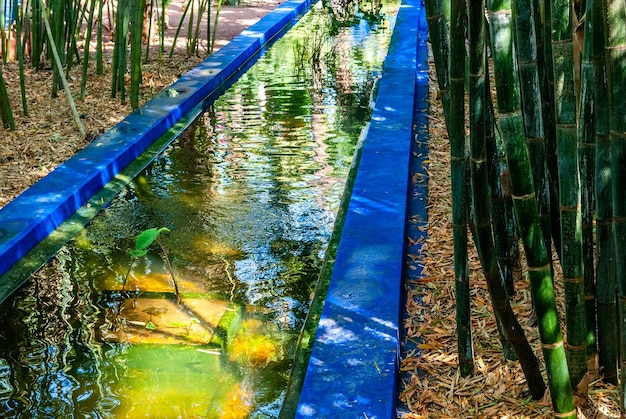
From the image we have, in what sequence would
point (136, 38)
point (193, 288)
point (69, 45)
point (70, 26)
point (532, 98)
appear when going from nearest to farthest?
point (532, 98) → point (193, 288) → point (136, 38) → point (70, 26) → point (69, 45)

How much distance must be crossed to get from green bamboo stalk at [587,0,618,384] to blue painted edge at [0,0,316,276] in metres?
2.45

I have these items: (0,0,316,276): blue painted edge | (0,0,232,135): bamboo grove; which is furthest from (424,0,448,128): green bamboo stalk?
(0,0,232,135): bamboo grove

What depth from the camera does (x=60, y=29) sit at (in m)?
5.88

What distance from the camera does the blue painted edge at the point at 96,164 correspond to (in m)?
3.71

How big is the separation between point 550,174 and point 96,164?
289cm

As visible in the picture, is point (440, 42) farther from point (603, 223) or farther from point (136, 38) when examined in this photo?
point (136, 38)

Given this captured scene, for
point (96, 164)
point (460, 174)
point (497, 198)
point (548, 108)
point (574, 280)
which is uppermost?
point (548, 108)

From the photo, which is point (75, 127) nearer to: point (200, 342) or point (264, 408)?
point (200, 342)

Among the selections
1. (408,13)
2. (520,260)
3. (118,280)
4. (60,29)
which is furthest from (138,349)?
(408,13)

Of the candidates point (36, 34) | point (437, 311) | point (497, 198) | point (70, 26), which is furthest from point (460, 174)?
point (36, 34)

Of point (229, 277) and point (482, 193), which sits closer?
point (482, 193)

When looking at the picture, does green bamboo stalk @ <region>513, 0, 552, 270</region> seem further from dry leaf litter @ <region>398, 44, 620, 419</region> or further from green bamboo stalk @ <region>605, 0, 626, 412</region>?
dry leaf litter @ <region>398, 44, 620, 419</region>

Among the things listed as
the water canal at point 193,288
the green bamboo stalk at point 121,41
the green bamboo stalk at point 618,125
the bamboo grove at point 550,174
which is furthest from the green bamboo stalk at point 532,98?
the green bamboo stalk at point 121,41

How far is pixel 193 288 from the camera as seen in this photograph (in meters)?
3.28
